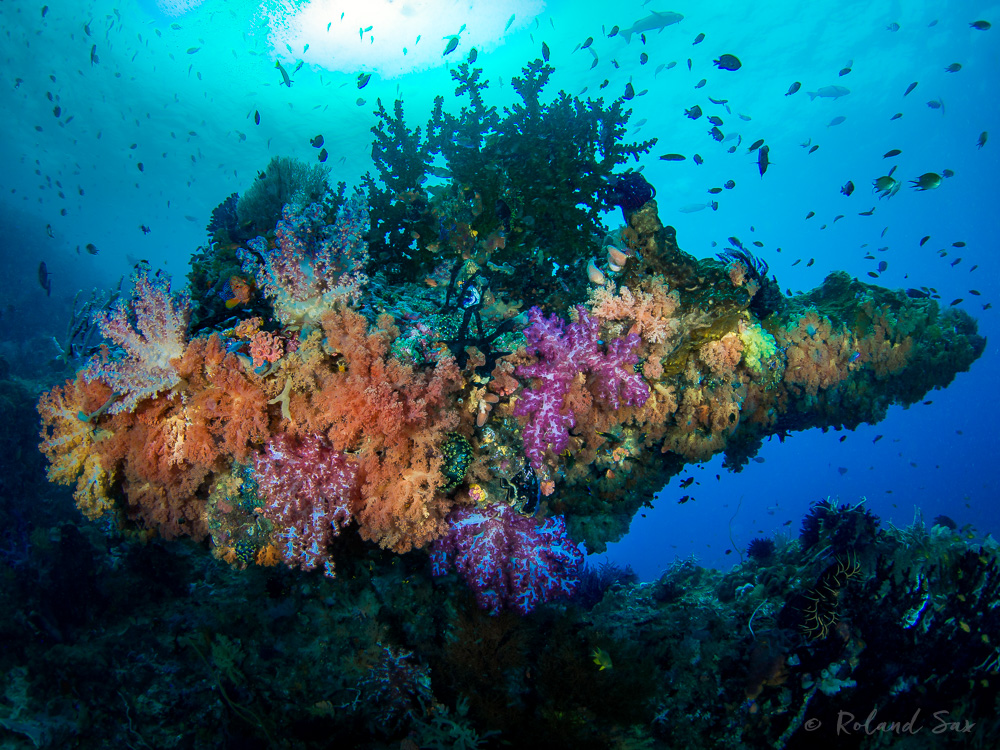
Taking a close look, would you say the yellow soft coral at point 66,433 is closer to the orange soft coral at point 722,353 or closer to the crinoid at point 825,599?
the orange soft coral at point 722,353

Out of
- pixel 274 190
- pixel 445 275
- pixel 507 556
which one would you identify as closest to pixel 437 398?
pixel 507 556

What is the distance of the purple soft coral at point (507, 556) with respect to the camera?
4043 millimetres

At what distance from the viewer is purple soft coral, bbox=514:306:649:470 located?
12.3 ft

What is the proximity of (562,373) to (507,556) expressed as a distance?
203 cm

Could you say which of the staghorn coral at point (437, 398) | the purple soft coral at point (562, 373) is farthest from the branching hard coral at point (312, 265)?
the purple soft coral at point (562, 373)

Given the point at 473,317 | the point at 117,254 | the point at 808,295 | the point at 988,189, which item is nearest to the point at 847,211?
the point at 988,189

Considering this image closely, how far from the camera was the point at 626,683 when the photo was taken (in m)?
4.24

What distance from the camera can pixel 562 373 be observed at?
12.5 feet

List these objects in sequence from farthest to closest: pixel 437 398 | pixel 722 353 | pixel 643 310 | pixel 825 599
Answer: pixel 825 599, pixel 722 353, pixel 643 310, pixel 437 398

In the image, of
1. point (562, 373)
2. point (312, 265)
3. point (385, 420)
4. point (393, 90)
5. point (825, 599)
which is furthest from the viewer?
point (393, 90)

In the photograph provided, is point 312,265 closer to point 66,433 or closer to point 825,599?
point 66,433

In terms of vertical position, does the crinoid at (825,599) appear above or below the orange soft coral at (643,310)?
below

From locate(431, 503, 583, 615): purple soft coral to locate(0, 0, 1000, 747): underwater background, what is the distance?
1.62 feet

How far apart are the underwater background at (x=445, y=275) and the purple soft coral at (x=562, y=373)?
1000 mm
